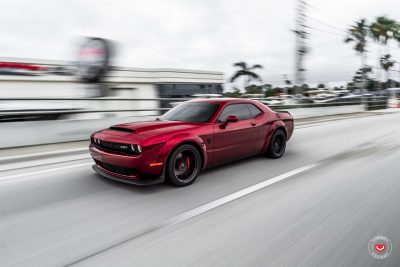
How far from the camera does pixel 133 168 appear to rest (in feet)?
13.9

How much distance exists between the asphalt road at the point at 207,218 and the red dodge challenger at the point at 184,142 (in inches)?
10.2

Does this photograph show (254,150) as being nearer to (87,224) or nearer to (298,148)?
(298,148)

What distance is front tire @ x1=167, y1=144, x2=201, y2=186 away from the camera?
4.51m

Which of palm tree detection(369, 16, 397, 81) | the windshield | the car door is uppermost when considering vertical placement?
palm tree detection(369, 16, 397, 81)

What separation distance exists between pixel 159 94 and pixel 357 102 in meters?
21.5

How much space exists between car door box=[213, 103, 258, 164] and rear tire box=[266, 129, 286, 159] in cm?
57

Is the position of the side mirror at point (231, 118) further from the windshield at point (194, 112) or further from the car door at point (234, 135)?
the windshield at point (194, 112)

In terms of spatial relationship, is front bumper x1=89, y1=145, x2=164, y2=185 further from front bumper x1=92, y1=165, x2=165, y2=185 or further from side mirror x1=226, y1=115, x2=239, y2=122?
side mirror x1=226, y1=115, x2=239, y2=122

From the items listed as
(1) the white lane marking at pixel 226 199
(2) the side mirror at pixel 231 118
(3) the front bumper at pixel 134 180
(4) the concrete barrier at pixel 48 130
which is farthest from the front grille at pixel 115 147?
(4) the concrete barrier at pixel 48 130

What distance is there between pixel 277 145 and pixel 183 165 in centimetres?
277

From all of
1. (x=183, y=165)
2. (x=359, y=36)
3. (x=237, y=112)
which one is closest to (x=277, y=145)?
(x=237, y=112)

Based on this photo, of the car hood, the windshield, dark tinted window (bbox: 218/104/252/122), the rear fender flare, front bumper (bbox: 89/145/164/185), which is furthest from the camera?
the rear fender flare

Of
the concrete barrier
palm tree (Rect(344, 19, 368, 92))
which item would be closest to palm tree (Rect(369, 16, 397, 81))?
palm tree (Rect(344, 19, 368, 92))

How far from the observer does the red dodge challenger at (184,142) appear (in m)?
4.30
